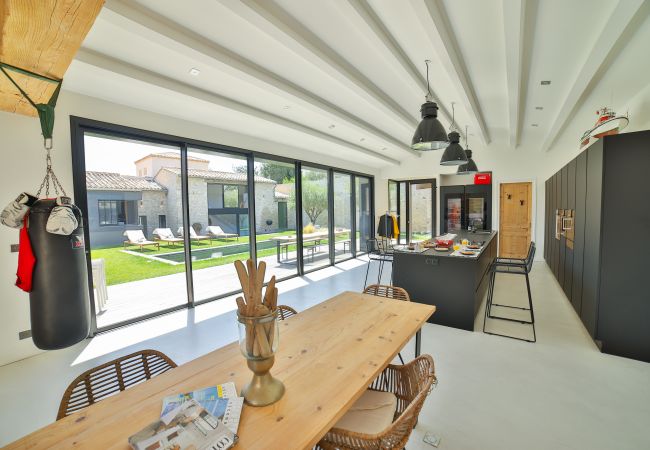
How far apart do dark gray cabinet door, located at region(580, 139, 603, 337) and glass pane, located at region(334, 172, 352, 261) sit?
17.9 ft

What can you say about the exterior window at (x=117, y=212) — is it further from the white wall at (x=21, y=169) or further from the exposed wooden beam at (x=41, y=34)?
the exposed wooden beam at (x=41, y=34)

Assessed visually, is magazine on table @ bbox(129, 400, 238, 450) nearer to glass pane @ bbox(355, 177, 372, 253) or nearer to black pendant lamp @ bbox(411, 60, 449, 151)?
black pendant lamp @ bbox(411, 60, 449, 151)

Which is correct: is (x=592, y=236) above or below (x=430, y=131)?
below

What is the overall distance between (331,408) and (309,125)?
499 cm

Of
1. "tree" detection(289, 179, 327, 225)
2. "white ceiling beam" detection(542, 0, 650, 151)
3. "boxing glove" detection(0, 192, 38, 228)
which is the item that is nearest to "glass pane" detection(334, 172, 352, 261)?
"tree" detection(289, 179, 327, 225)

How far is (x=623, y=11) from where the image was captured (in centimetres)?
223

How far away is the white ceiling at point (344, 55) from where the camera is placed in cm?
235

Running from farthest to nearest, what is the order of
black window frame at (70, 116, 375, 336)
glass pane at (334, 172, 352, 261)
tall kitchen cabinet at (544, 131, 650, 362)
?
glass pane at (334, 172, 352, 261) < black window frame at (70, 116, 375, 336) < tall kitchen cabinet at (544, 131, 650, 362)

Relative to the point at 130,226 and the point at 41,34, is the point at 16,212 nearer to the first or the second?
the point at 41,34

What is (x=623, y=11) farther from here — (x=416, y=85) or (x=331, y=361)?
(x=331, y=361)

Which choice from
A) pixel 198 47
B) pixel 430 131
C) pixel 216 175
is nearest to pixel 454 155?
pixel 430 131

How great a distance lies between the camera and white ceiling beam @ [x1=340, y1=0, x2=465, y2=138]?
90.3 inches

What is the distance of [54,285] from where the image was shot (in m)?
2.03

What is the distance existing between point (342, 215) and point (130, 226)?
545 centimetres
